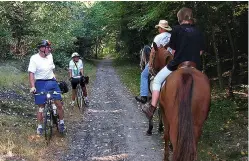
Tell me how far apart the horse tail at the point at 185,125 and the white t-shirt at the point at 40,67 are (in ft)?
14.0

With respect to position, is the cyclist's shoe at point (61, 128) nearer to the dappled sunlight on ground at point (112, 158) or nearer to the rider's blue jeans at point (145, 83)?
the dappled sunlight on ground at point (112, 158)

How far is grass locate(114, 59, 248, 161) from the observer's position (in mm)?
7559

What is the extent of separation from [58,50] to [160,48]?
22.9 m

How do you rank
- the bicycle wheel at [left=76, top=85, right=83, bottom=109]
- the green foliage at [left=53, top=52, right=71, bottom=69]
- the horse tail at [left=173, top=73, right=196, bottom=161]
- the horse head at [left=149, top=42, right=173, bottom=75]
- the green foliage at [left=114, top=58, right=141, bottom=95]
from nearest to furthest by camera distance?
the horse tail at [left=173, top=73, right=196, bottom=161], the horse head at [left=149, top=42, right=173, bottom=75], the bicycle wheel at [left=76, top=85, right=83, bottom=109], the green foliage at [left=114, top=58, right=141, bottom=95], the green foliage at [left=53, top=52, right=71, bottom=69]

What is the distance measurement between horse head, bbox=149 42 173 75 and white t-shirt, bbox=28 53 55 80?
263 centimetres

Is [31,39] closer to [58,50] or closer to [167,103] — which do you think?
[58,50]

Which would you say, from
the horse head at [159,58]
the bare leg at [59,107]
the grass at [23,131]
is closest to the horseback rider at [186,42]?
the horse head at [159,58]

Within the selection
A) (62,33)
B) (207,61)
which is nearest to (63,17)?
(62,33)

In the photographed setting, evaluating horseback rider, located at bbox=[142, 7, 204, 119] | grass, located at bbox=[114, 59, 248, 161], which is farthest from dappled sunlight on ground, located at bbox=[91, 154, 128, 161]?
horseback rider, located at bbox=[142, 7, 204, 119]

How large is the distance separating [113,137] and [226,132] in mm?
2902

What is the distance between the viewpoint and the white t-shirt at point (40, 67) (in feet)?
28.7

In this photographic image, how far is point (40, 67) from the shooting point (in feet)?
29.0

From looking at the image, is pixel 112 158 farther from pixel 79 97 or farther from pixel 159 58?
pixel 79 97

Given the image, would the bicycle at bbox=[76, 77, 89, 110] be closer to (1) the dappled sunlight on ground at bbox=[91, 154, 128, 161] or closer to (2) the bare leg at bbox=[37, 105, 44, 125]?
(2) the bare leg at bbox=[37, 105, 44, 125]
